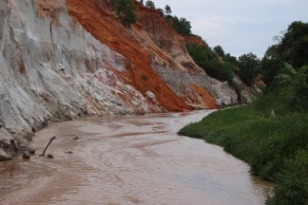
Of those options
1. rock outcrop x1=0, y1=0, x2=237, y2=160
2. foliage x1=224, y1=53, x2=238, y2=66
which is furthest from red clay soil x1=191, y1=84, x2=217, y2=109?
foliage x1=224, y1=53, x2=238, y2=66

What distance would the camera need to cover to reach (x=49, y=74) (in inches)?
1272

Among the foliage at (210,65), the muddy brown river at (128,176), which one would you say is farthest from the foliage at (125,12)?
the muddy brown river at (128,176)

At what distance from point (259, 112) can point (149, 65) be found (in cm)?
3265

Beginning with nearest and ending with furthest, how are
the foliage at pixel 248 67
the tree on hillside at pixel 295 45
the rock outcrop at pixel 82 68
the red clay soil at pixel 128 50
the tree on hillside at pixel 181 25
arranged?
the rock outcrop at pixel 82 68, the tree on hillside at pixel 295 45, the red clay soil at pixel 128 50, the foliage at pixel 248 67, the tree on hillside at pixel 181 25

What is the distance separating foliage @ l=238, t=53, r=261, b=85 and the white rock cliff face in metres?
55.3

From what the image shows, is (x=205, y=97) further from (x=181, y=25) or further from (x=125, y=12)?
(x=181, y=25)

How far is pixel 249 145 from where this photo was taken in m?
16.9

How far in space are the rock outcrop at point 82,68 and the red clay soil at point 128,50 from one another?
126 millimetres

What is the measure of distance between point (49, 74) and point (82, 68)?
9283 mm

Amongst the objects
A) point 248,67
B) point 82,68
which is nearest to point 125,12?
point 82,68

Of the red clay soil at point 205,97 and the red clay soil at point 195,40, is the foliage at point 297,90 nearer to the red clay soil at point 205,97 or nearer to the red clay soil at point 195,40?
the red clay soil at point 205,97

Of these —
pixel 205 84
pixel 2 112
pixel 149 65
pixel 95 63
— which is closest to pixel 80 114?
pixel 95 63

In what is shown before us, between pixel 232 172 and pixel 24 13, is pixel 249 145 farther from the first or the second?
pixel 24 13

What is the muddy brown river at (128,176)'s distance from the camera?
34.3ft
